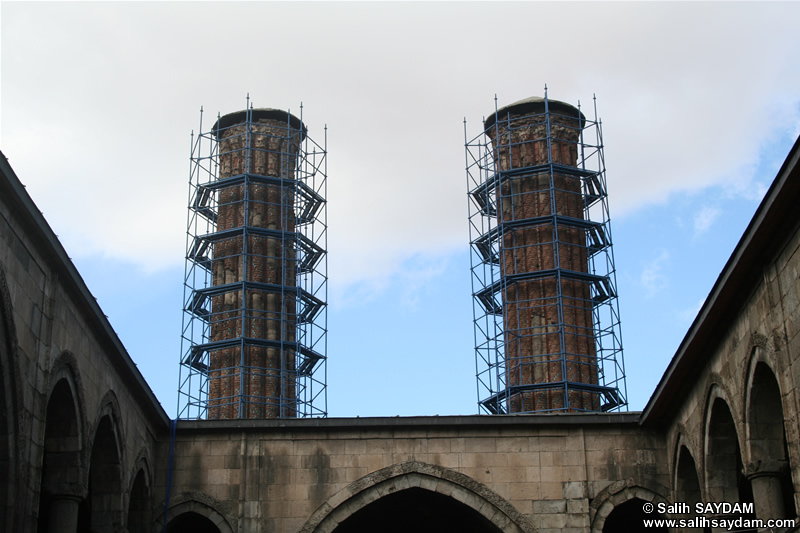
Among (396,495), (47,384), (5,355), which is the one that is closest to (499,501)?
(396,495)

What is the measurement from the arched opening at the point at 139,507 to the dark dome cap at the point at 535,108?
20.9 m

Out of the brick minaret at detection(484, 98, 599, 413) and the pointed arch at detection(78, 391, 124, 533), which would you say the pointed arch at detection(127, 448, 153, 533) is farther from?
the brick minaret at detection(484, 98, 599, 413)

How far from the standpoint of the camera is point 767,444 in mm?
14836

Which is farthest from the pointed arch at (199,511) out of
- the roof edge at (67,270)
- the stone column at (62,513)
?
the stone column at (62,513)

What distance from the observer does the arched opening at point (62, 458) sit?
A: 1517 cm

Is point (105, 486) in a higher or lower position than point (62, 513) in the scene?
higher

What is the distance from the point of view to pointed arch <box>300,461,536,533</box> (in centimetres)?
2003

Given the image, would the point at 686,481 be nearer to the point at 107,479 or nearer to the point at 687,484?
the point at 687,484

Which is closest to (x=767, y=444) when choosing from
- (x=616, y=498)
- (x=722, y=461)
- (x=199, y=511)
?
(x=722, y=461)

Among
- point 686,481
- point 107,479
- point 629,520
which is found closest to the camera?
point 107,479

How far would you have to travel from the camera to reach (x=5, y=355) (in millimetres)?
12273

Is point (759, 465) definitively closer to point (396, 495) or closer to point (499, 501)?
point (499, 501)

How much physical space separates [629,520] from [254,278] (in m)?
16.7

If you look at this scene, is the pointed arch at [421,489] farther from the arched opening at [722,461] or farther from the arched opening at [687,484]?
the arched opening at [722,461]
